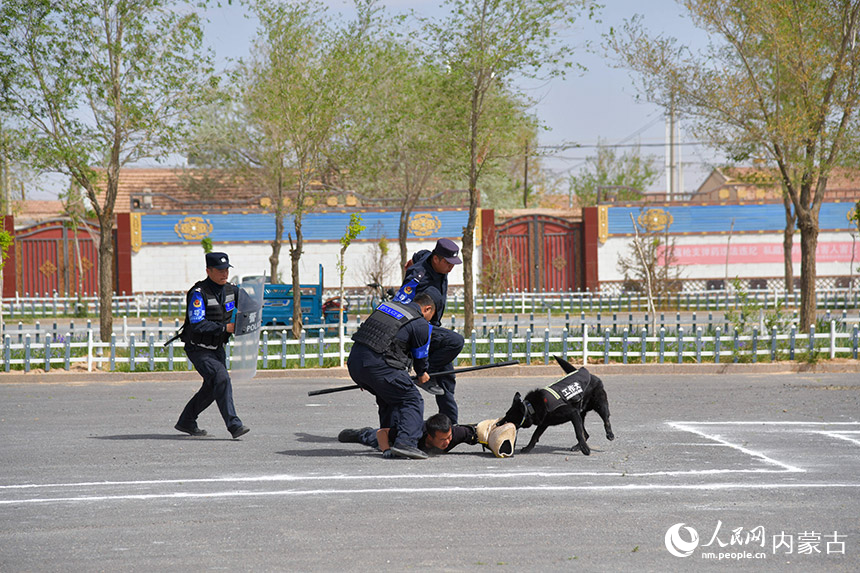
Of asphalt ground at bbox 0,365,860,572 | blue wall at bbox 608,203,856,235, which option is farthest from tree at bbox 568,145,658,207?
asphalt ground at bbox 0,365,860,572

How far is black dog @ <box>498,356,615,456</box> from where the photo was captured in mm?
8109

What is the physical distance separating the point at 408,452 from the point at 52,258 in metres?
36.1

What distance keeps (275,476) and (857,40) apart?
54.2ft

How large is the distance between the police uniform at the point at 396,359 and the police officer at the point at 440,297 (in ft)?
2.11

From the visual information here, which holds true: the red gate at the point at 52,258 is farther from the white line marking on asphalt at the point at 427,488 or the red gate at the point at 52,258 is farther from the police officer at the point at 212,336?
the white line marking on asphalt at the point at 427,488

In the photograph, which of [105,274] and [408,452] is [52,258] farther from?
[408,452]

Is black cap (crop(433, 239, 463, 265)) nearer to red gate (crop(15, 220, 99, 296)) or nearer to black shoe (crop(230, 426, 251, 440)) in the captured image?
black shoe (crop(230, 426, 251, 440))

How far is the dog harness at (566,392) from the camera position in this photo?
317 inches

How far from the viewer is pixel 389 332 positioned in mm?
8094

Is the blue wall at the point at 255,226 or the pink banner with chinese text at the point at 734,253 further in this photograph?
the pink banner with chinese text at the point at 734,253

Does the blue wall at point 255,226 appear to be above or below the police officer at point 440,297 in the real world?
above

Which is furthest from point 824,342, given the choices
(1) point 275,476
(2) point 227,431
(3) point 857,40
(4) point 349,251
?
(4) point 349,251

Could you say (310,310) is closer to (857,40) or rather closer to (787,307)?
(857,40)

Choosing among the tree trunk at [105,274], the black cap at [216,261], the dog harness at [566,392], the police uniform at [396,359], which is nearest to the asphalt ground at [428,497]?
the police uniform at [396,359]
